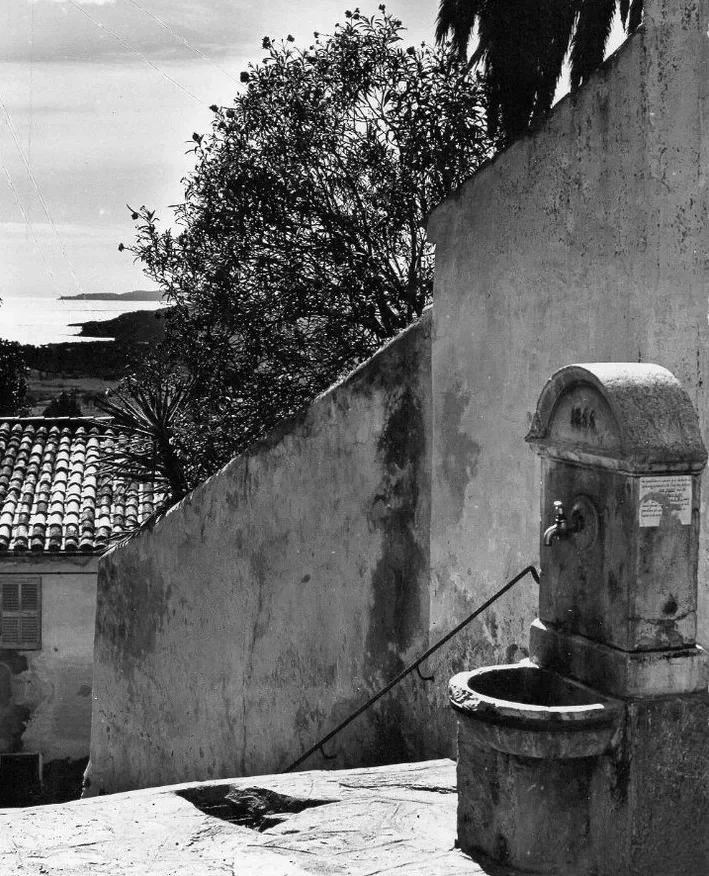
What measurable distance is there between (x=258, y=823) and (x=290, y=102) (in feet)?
29.0

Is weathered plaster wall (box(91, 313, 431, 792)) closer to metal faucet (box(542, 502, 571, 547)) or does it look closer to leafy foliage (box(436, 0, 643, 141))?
metal faucet (box(542, 502, 571, 547))

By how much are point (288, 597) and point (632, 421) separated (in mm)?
4016

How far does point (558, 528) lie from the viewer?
5.20 meters

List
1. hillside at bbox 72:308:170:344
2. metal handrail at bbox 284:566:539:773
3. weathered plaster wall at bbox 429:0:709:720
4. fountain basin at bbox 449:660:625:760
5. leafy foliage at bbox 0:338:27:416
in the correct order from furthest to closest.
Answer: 1. leafy foliage at bbox 0:338:27:416
2. hillside at bbox 72:308:170:344
3. metal handrail at bbox 284:566:539:773
4. weathered plaster wall at bbox 429:0:709:720
5. fountain basin at bbox 449:660:625:760

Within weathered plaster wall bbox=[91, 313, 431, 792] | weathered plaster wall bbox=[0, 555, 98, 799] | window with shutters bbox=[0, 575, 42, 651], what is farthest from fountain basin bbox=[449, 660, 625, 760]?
window with shutters bbox=[0, 575, 42, 651]

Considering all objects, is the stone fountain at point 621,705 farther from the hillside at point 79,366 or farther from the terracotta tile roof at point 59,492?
the hillside at point 79,366

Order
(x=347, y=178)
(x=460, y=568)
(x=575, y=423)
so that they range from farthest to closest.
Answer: (x=347, y=178), (x=460, y=568), (x=575, y=423)

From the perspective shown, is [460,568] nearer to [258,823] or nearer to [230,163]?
[258,823]

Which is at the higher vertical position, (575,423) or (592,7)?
(592,7)

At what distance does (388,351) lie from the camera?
7758 mm

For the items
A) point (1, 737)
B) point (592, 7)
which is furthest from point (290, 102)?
point (1, 737)

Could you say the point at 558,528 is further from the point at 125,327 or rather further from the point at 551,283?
the point at 125,327

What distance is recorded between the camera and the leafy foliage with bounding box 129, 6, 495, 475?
12.5 metres

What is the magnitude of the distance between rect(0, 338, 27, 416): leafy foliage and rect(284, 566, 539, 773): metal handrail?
699 inches
